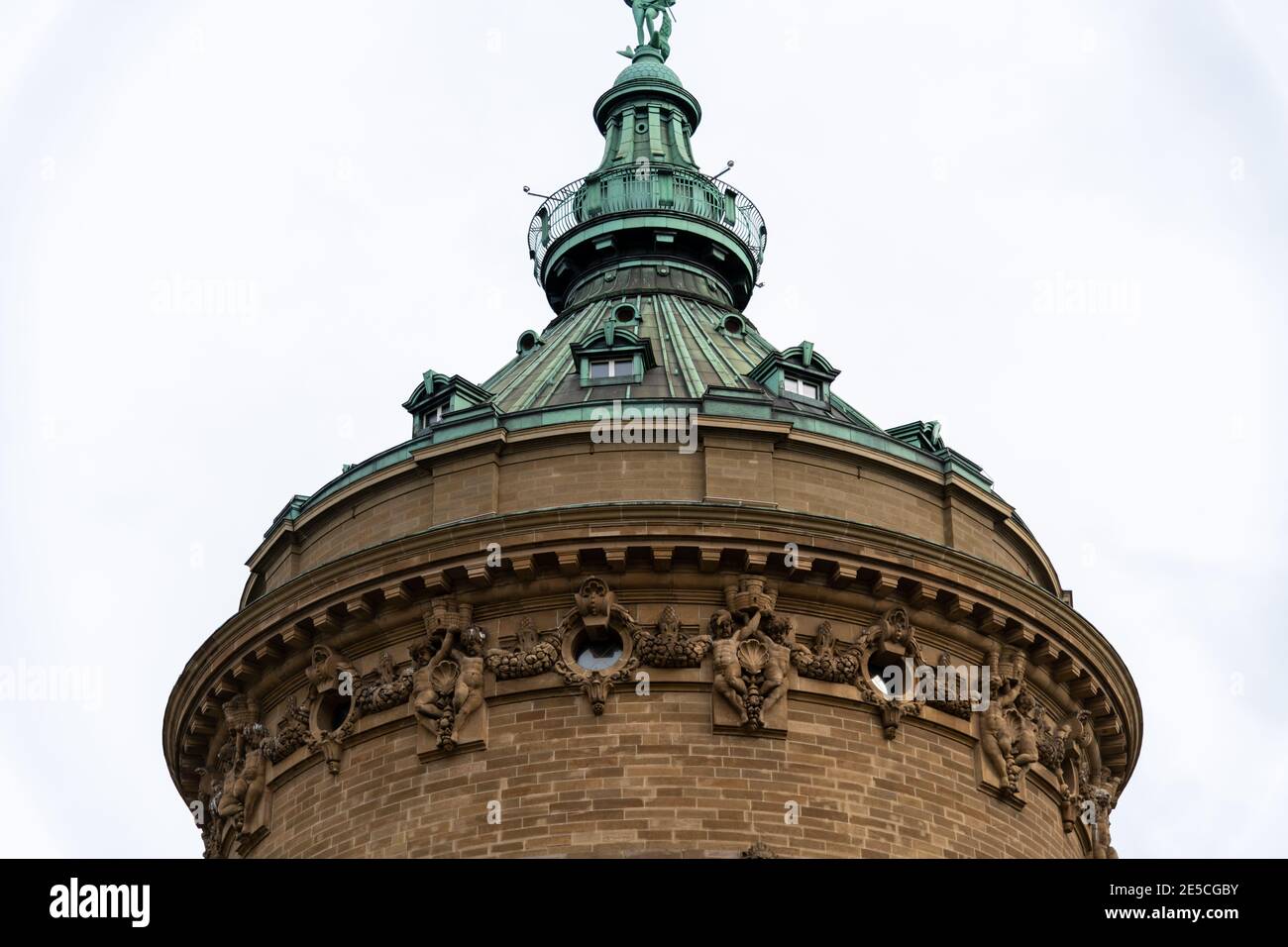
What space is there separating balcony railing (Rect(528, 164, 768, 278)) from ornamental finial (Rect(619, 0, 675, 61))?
6832mm

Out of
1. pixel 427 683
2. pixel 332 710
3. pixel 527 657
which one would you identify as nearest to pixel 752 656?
pixel 527 657

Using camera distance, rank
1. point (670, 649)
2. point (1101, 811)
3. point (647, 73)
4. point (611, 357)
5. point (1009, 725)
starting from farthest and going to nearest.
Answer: point (647, 73) → point (611, 357) → point (1101, 811) → point (1009, 725) → point (670, 649)

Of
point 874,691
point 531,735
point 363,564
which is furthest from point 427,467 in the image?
point 874,691

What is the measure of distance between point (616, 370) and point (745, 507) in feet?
21.0

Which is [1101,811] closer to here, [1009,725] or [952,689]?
[1009,725]

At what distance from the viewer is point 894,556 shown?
146 ft

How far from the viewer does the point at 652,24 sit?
2499 inches

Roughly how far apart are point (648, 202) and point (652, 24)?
9.22 meters

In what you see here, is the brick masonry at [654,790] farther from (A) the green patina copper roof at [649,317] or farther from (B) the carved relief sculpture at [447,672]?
(A) the green patina copper roof at [649,317]

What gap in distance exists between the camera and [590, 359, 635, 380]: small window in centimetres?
4934

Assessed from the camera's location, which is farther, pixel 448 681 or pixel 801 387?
pixel 801 387

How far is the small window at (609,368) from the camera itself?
162ft

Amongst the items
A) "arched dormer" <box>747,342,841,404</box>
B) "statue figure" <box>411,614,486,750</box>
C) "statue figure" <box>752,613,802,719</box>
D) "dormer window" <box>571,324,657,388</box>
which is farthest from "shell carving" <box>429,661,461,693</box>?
"arched dormer" <box>747,342,841,404</box>

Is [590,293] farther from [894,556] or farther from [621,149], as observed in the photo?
[894,556]
